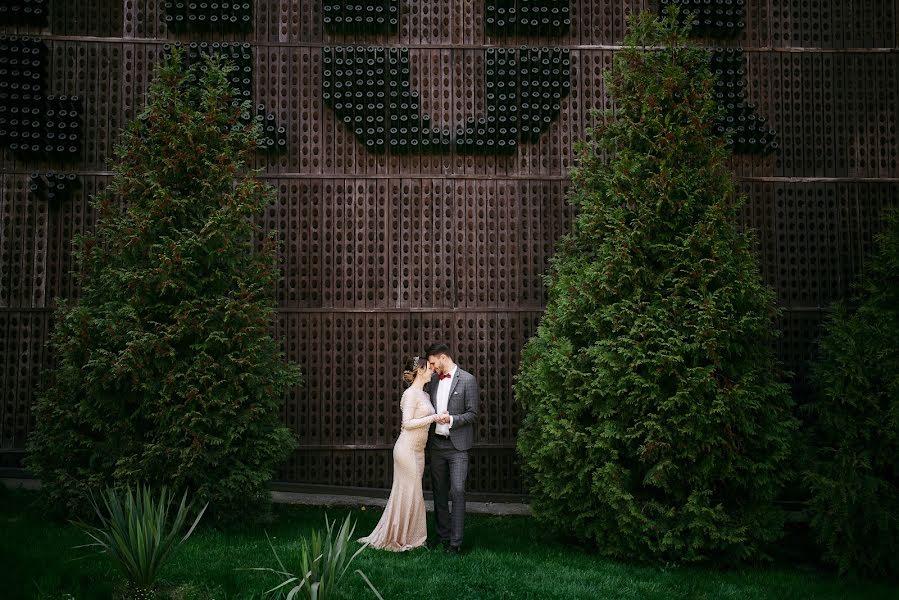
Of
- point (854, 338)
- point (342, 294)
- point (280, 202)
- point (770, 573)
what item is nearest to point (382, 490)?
point (342, 294)

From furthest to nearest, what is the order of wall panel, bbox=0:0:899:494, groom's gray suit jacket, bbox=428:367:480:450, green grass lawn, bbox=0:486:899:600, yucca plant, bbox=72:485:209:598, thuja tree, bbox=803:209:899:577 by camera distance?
wall panel, bbox=0:0:899:494 → groom's gray suit jacket, bbox=428:367:480:450 → thuja tree, bbox=803:209:899:577 → green grass lawn, bbox=0:486:899:600 → yucca plant, bbox=72:485:209:598

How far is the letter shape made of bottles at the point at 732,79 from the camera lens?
9883 mm

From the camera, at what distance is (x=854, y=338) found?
760 cm

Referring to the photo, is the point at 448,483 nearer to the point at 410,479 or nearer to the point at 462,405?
the point at 410,479

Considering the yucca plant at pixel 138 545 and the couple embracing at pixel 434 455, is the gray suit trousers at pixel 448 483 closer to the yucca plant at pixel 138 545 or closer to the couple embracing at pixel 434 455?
the couple embracing at pixel 434 455

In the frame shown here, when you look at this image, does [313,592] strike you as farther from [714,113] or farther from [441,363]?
Answer: [714,113]

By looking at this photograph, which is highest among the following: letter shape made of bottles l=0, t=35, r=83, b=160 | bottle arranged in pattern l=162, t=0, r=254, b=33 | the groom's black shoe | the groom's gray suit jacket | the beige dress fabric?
bottle arranged in pattern l=162, t=0, r=254, b=33

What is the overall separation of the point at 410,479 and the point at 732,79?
7044mm

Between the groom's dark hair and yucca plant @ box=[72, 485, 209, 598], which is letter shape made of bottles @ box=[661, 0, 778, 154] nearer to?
the groom's dark hair

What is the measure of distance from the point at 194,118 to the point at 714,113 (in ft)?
18.8

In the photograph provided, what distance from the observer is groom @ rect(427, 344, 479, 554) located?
291 inches

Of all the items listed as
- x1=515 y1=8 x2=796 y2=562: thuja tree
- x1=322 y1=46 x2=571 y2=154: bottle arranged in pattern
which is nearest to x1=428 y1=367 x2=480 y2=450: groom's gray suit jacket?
x1=515 y1=8 x2=796 y2=562: thuja tree

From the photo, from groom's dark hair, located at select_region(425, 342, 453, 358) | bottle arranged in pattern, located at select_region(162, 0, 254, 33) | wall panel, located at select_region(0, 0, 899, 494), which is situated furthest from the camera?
bottle arranged in pattern, located at select_region(162, 0, 254, 33)

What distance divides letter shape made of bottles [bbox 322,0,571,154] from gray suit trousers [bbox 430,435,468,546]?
171 inches
